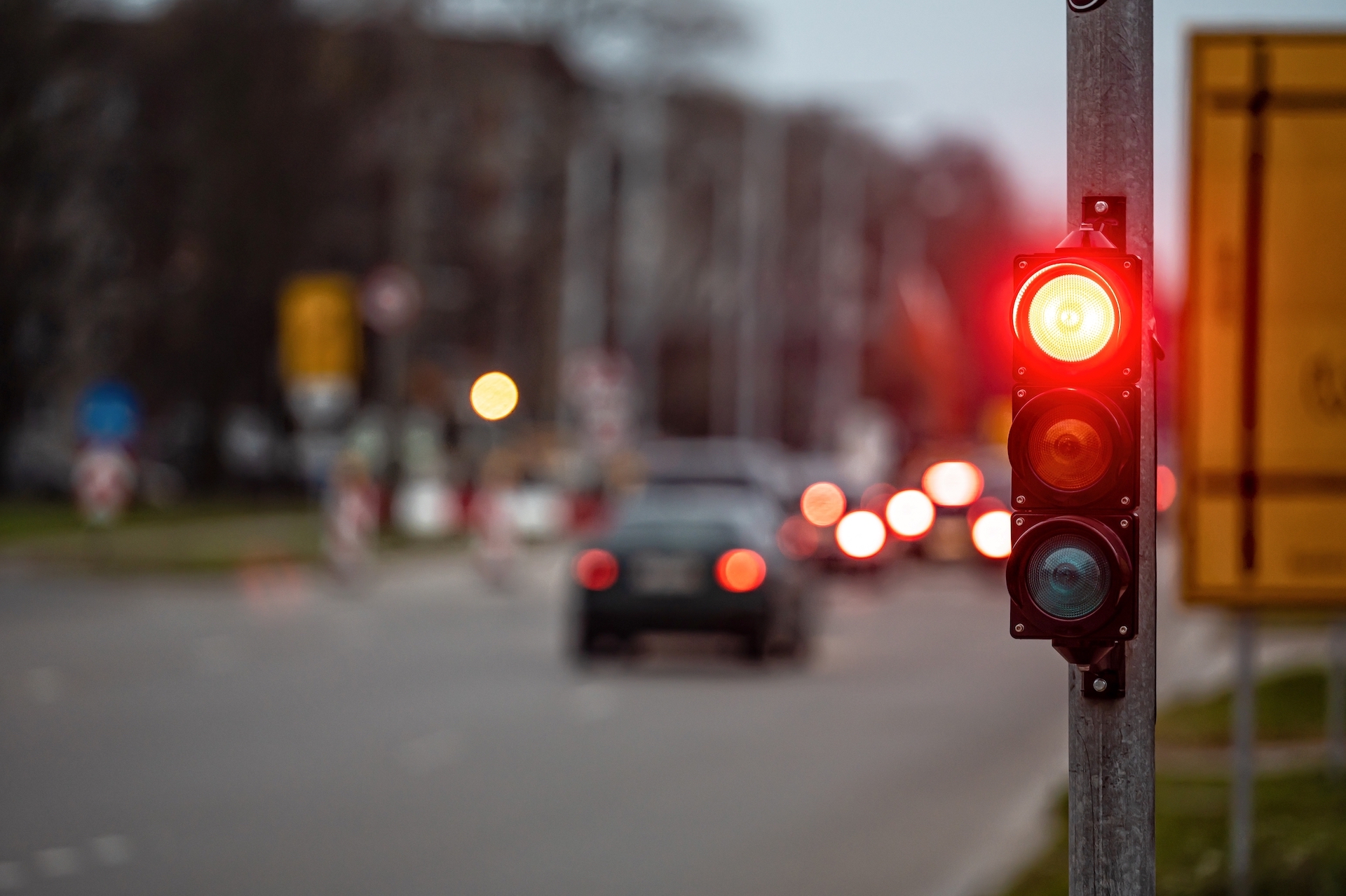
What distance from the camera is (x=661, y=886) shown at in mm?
9664

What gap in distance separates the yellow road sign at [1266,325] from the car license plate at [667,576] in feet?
31.2

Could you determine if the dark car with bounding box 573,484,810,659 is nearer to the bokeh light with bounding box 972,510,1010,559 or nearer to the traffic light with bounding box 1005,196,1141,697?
the bokeh light with bounding box 972,510,1010,559

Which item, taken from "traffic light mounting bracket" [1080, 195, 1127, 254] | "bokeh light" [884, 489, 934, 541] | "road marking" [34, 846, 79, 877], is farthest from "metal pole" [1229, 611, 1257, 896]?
"bokeh light" [884, 489, 934, 541]

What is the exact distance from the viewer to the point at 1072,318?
16.4ft

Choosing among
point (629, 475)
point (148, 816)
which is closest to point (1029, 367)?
point (148, 816)

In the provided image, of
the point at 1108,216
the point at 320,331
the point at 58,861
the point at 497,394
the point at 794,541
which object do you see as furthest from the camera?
the point at 320,331

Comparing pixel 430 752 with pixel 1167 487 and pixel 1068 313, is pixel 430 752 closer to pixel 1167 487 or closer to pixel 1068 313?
pixel 1068 313

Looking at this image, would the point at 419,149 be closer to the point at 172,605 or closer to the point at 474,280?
the point at 474,280

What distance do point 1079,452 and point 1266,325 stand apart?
16.9ft

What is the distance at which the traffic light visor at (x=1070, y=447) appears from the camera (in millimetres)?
4973

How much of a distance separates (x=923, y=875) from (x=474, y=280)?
45758 millimetres

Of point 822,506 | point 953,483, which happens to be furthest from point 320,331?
point 953,483

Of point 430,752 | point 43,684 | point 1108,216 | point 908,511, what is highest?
point 1108,216

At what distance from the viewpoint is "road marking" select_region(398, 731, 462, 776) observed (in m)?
13.4
